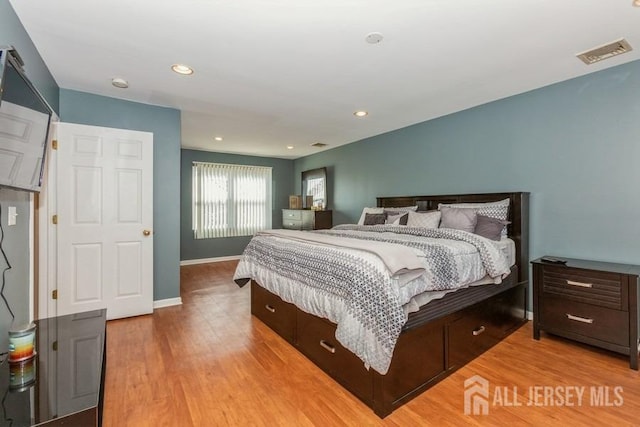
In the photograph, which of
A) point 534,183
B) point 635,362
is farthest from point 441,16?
point 635,362

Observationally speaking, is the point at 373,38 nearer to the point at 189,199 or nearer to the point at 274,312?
the point at 274,312

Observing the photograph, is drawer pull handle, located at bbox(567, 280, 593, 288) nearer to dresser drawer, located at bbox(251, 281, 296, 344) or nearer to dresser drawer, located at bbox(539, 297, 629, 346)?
dresser drawer, located at bbox(539, 297, 629, 346)

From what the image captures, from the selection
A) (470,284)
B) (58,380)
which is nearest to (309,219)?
(470,284)

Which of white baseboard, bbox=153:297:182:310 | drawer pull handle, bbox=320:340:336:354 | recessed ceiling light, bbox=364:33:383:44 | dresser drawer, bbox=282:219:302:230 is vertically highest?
recessed ceiling light, bbox=364:33:383:44

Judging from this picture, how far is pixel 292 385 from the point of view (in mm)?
2035

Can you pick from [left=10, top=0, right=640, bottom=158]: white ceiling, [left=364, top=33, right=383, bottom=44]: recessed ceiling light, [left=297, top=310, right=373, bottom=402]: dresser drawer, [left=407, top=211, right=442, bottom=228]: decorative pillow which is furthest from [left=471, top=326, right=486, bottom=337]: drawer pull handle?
[left=364, top=33, right=383, bottom=44]: recessed ceiling light

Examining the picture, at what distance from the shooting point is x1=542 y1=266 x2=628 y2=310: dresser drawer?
2.30 meters

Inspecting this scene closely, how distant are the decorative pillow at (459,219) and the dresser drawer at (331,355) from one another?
6.24 feet

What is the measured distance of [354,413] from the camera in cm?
175

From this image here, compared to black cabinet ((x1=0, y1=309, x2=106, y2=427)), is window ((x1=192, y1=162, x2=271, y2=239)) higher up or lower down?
higher up

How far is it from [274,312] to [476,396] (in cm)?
177

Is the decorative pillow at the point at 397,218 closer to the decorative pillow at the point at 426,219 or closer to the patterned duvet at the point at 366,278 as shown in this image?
the decorative pillow at the point at 426,219

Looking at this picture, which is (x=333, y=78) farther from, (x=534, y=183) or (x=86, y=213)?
(x=86, y=213)

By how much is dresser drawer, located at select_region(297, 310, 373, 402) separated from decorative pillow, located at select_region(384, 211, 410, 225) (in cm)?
200
